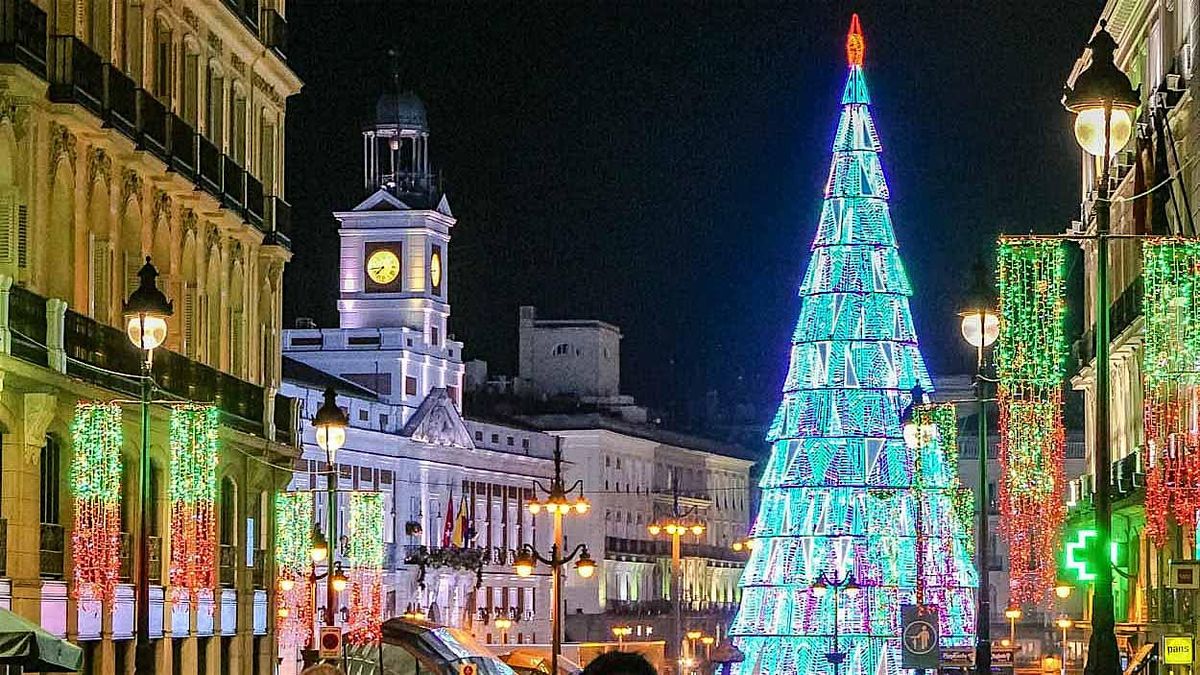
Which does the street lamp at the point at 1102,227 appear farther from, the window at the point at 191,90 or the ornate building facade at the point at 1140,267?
the window at the point at 191,90

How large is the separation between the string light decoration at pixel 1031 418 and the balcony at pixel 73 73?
516 inches

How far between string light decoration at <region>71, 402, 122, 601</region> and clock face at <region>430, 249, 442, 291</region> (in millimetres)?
82884

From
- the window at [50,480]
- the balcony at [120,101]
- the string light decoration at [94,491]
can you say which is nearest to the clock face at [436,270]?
the balcony at [120,101]

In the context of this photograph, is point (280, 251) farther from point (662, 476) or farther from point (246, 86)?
point (662, 476)

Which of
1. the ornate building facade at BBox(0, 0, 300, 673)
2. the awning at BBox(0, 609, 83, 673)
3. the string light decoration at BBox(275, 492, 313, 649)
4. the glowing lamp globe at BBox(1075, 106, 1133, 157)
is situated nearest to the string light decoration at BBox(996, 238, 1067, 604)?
the glowing lamp globe at BBox(1075, 106, 1133, 157)

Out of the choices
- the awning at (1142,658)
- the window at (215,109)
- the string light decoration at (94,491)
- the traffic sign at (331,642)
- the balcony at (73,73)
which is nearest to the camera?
the traffic sign at (331,642)

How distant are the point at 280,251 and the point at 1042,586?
19194 millimetres

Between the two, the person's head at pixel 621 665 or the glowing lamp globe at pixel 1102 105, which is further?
the glowing lamp globe at pixel 1102 105

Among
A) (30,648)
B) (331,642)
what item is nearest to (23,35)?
(331,642)

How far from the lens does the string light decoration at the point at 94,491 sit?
39812 mm

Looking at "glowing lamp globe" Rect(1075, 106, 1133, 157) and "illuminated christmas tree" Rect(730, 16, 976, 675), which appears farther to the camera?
"illuminated christmas tree" Rect(730, 16, 976, 675)

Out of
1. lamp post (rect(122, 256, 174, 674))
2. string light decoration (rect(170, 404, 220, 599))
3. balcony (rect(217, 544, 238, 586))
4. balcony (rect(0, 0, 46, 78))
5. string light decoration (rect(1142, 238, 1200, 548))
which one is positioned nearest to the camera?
lamp post (rect(122, 256, 174, 674))

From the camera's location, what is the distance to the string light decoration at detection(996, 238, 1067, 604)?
126 ft

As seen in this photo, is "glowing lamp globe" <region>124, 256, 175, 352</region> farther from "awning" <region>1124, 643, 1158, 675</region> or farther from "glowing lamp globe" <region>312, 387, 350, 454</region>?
"awning" <region>1124, 643, 1158, 675</region>
